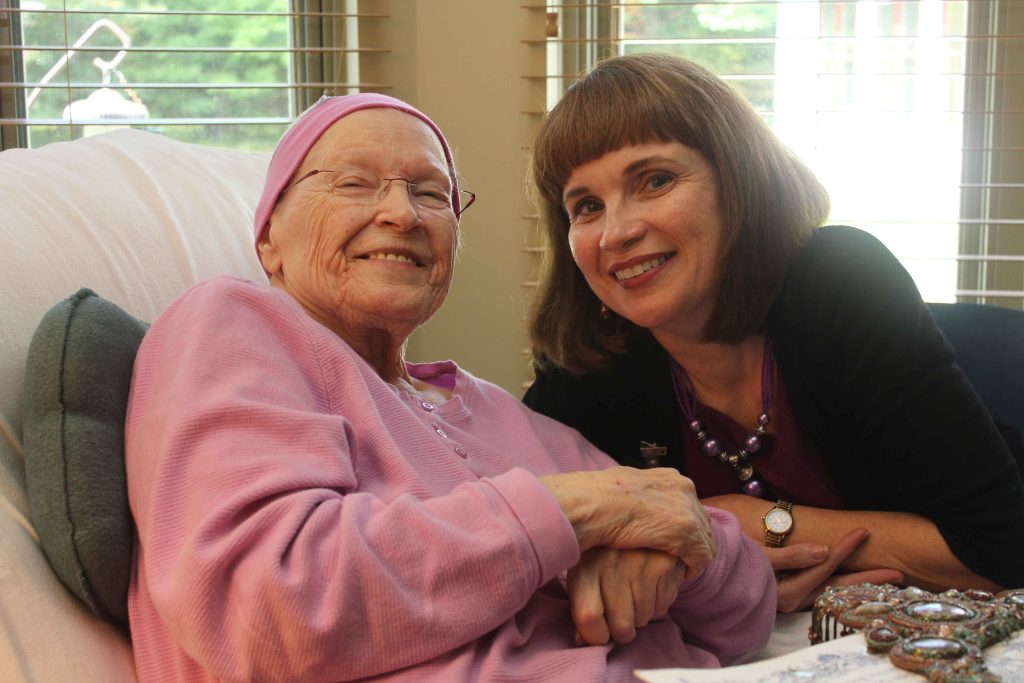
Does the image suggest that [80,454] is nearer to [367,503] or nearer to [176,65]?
[367,503]

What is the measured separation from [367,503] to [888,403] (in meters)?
0.82

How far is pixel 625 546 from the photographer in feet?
4.08

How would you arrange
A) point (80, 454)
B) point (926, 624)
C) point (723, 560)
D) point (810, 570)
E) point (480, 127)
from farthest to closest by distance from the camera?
point (480, 127)
point (810, 570)
point (723, 560)
point (80, 454)
point (926, 624)

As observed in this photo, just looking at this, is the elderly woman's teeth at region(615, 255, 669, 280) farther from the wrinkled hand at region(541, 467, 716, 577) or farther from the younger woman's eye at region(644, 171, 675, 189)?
the wrinkled hand at region(541, 467, 716, 577)

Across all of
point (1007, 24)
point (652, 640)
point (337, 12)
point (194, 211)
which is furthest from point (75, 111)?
point (1007, 24)

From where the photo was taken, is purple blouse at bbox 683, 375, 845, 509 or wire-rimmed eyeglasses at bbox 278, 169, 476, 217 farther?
purple blouse at bbox 683, 375, 845, 509

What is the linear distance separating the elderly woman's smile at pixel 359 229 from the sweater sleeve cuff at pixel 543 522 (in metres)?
0.40

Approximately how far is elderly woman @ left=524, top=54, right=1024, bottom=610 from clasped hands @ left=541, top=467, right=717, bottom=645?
1.32ft

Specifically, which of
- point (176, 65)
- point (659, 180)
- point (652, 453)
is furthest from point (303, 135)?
point (176, 65)

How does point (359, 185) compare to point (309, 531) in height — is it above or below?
above

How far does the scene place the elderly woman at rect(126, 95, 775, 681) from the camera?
1.05 metres

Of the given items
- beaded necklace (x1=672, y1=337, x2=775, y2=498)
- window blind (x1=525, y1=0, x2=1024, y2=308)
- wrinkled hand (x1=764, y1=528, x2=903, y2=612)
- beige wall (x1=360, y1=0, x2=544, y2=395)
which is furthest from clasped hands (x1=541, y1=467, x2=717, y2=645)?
window blind (x1=525, y1=0, x2=1024, y2=308)

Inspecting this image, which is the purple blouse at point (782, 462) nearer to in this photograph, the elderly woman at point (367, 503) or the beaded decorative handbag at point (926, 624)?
the elderly woman at point (367, 503)

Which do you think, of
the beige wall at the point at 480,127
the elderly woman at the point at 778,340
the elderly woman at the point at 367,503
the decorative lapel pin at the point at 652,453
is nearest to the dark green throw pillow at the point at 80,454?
the elderly woman at the point at 367,503
